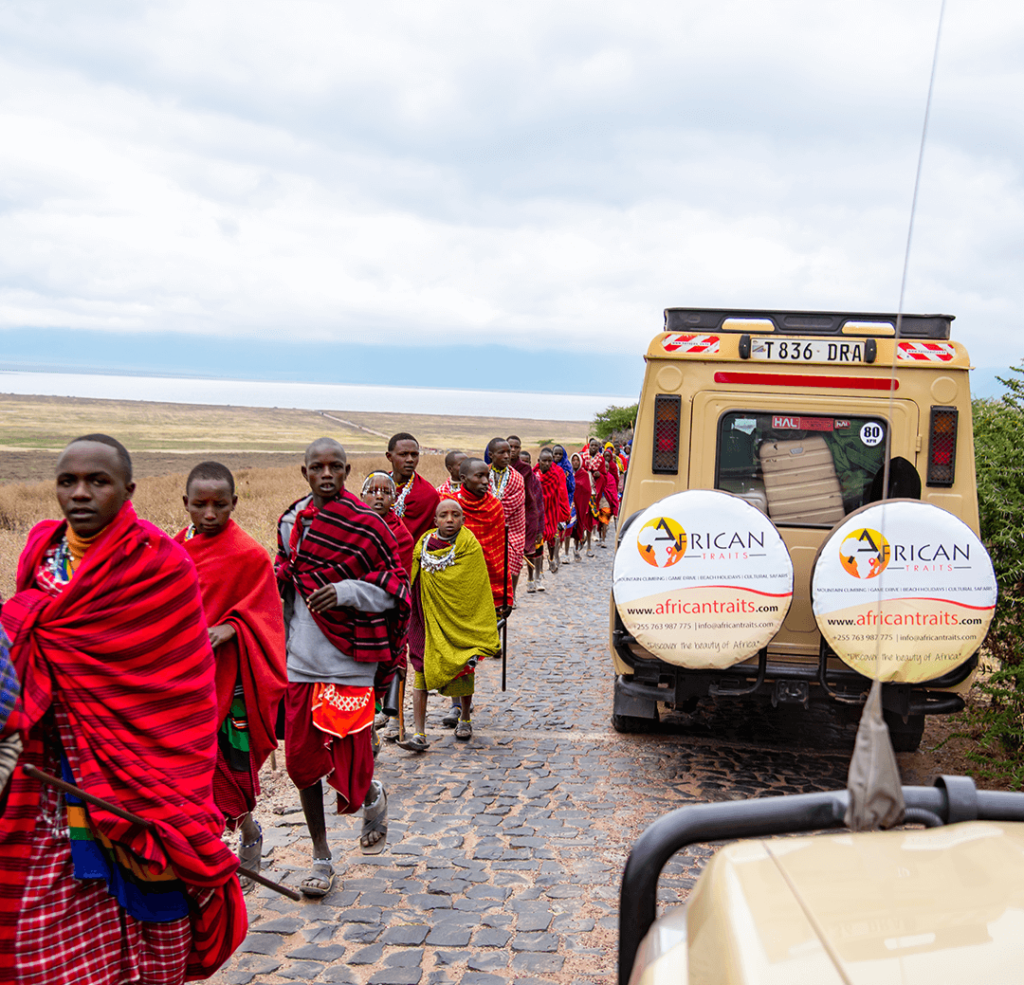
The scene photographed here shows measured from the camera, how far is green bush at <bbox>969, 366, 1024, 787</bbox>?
18.2 feet

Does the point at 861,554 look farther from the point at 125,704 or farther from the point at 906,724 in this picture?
the point at 125,704

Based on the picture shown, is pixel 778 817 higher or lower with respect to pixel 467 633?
higher

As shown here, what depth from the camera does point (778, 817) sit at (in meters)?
1.68

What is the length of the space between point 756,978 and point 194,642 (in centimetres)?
209

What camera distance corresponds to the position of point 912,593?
192 inches

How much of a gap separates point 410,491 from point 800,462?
323 cm

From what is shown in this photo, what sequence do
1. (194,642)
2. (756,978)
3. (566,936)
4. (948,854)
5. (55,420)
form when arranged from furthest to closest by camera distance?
(55,420) → (566,936) → (194,642) → (948,854) → (756,978)

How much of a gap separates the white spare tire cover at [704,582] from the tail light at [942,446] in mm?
1326

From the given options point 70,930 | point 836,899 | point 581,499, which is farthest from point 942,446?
point 581,499

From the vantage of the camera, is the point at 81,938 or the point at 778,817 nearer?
the point at 778,817

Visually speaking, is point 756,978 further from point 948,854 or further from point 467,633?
point 467,633

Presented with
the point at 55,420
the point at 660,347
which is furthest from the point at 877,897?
the point at 55,420

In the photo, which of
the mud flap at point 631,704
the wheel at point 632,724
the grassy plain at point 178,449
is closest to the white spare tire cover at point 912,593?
the mud flap at point 631,704

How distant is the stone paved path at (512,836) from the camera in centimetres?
388
